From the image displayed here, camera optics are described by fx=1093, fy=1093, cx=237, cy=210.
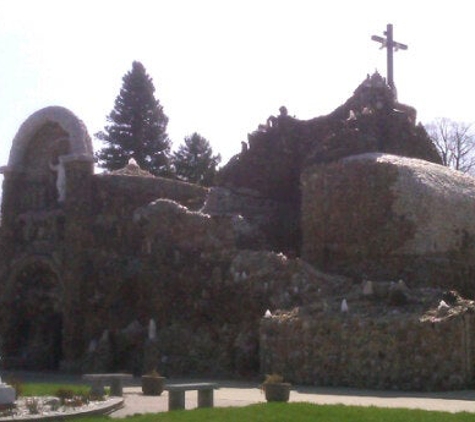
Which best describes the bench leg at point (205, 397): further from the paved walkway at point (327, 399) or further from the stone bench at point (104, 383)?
the stone bench at point (104, 383)

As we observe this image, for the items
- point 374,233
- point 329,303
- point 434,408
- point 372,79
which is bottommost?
point 434,408

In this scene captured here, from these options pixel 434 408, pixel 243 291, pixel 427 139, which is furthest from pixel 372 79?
pixel 434 408

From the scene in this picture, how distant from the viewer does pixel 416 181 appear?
29984 millimetres

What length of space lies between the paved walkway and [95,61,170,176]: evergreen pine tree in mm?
40023

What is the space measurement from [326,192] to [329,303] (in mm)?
6179

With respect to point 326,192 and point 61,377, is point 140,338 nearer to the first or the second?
point 61,377

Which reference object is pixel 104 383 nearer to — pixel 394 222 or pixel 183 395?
pixel 183 395

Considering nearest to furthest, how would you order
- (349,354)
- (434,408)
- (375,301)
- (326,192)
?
(434,408) → (349,354) → (375,301) → (326,192)

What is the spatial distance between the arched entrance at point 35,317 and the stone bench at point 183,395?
18.3 m

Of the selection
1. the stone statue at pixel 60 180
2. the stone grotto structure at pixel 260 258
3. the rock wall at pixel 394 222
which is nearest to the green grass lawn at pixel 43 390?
the stone grotto structure at pixel 260 258

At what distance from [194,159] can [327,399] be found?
46788mm

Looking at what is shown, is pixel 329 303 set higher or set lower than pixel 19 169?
lower

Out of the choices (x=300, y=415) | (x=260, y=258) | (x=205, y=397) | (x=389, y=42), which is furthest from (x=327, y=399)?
(x=389, y=42)

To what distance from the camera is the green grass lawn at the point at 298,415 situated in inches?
606
